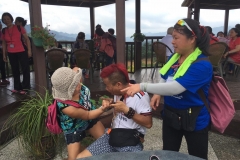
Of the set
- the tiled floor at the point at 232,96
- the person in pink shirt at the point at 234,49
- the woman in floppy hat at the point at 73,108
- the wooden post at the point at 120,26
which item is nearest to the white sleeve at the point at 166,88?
the woman in floppy hat at the point at 73,108

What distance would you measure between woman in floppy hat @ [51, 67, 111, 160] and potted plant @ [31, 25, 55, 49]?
6.26 feet

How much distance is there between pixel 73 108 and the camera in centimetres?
164

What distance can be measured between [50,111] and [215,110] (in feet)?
4.07

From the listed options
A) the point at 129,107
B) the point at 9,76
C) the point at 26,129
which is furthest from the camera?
the point at 9,76

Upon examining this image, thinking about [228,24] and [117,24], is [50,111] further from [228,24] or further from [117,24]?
[228,24]

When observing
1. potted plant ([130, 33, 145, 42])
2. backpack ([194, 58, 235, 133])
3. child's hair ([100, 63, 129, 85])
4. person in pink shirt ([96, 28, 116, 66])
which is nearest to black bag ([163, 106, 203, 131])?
backpack ([194, 58, 235, 133])

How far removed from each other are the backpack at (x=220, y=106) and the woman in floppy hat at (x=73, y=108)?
0.73 metres

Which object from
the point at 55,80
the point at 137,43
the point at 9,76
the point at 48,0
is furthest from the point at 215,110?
the point at 48,0

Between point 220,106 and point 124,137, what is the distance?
70 centimetres

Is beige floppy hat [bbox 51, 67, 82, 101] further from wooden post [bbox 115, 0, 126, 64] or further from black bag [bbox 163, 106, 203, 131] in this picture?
wooden post [bbox 115, 0, 126, 64]

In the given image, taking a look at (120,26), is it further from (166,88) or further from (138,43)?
(138,43)

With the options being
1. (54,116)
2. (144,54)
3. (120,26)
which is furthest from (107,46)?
(54,116)

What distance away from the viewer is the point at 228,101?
150 centimetres

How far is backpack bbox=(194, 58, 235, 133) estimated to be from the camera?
1.48 meters
